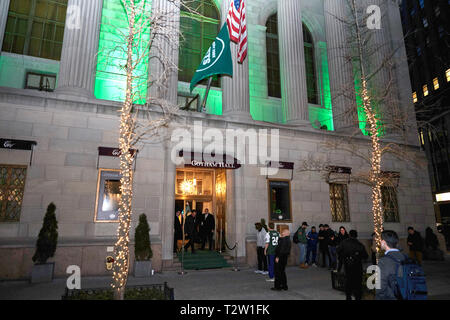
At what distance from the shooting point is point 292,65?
17500mm

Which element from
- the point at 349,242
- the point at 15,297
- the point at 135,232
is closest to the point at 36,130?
the point at 135,232

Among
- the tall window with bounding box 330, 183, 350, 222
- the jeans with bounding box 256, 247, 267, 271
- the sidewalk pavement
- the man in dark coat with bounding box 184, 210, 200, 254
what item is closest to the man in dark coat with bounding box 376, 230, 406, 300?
the sidewalk pavement

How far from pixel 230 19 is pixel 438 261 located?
18.0 metres

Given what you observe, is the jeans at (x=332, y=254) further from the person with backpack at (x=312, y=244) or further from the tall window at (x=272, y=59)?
the tall window at (x=272, y=59)

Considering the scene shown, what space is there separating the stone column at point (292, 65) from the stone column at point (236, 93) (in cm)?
277

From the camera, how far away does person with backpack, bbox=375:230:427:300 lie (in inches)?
162

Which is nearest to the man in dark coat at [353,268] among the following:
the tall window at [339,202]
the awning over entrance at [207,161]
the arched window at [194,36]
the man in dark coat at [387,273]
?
the man in dark coat at [387,273]

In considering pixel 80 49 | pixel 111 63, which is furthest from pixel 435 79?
pixel 80 49

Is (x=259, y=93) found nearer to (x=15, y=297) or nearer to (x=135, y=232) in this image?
(x=135, y=232)

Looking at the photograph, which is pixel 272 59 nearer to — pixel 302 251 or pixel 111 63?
pixel 111 63

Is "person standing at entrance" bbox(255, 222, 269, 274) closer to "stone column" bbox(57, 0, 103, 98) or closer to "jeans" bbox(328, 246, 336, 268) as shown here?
"jeans" bbox(328, 246, 336, 268)

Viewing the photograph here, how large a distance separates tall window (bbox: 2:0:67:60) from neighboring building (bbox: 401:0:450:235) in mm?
43541

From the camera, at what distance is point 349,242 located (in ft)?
25.4

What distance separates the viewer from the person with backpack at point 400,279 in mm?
4127
